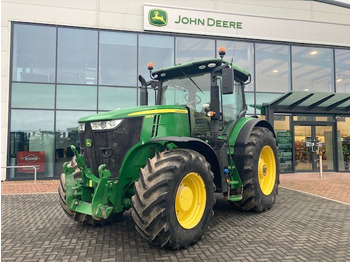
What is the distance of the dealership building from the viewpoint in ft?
36.4

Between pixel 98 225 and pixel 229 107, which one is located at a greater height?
pixel 229 107

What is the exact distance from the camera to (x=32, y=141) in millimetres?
11172

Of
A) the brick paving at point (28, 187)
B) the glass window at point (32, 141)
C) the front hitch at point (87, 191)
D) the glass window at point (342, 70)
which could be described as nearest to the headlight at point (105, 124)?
the front hitch at point (87, 191)

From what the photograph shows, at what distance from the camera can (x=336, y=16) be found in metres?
13.6

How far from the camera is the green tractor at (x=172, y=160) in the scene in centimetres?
356

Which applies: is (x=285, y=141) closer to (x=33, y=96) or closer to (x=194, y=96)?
(x=194, y=96)

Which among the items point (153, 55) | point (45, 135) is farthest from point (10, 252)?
point (153, 55)

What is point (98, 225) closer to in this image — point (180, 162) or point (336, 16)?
point (180, 162)

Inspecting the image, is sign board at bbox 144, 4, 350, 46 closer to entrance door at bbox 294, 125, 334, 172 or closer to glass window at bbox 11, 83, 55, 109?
entrance door at bbox 294, 125, 334, 172

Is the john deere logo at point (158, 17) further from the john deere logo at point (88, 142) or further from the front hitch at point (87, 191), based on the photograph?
the front hitch at point (87, 191)

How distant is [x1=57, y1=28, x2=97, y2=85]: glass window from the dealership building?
0.13 feet

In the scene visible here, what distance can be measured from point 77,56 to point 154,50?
329 centimetres

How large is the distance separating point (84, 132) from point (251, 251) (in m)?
3.04

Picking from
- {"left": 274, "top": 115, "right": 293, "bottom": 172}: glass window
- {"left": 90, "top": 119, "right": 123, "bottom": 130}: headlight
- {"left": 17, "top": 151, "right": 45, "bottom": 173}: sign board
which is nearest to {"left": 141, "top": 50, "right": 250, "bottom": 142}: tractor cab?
{"left": 90, "top": 119, "right": 123, "bottom": 130}: headlight
